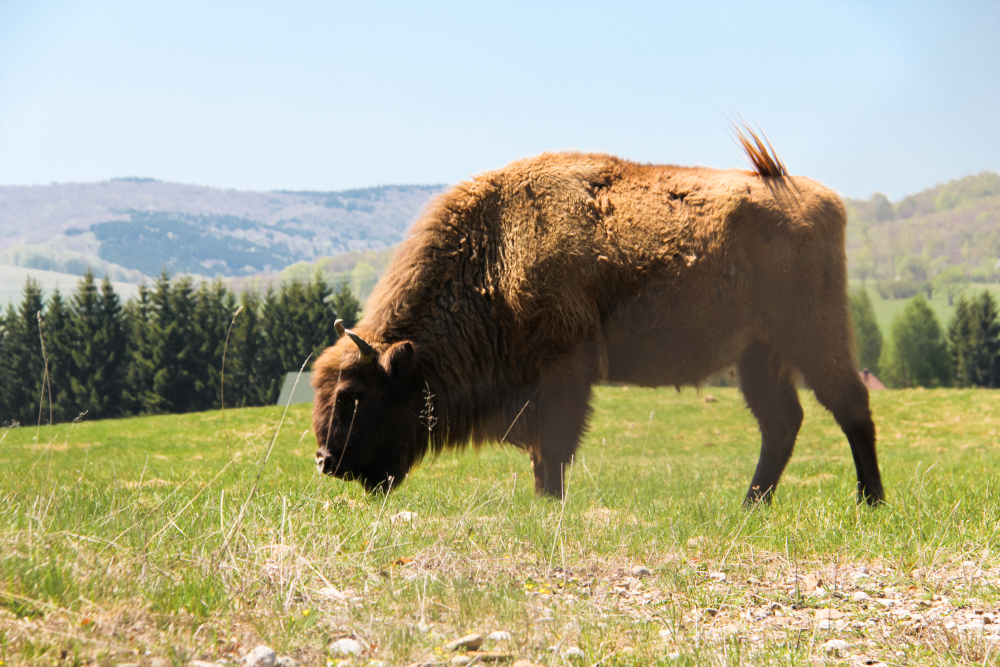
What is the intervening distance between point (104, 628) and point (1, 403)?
2295 inches

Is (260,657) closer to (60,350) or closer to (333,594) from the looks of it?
(333,594)

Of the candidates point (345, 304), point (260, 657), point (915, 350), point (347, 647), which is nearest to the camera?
point (260, 657)

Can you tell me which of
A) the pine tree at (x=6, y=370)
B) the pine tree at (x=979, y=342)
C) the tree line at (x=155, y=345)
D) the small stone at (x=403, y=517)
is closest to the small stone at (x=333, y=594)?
the small stone at (x=403, y=517)

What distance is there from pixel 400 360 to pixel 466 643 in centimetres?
316

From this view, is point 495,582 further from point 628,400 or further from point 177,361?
point 177,361

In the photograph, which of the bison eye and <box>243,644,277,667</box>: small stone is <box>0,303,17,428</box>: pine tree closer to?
the bison eye

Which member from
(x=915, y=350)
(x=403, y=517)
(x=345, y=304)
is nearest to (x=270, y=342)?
(x=345, y=304)

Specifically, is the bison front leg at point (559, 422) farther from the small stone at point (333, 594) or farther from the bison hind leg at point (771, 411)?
the small stone at point (333, 594)

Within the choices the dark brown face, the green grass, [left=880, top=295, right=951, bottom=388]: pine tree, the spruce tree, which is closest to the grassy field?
the dark brown face

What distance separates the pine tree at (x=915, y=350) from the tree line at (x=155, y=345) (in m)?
65.9

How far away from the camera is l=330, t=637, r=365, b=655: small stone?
2.39 metres

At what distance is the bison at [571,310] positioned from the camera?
5621mm

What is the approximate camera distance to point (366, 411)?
17.8ft

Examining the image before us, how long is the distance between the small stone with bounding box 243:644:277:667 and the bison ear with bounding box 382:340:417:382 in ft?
10.5
